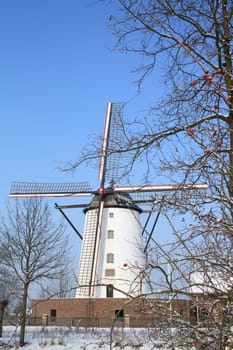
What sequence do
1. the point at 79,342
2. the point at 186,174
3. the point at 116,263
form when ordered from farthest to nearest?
the point at 116,263
the point at 79,342
the point at 186,174

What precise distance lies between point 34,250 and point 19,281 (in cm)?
157

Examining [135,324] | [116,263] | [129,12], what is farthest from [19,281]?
[129,12]

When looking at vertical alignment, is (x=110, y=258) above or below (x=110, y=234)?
below

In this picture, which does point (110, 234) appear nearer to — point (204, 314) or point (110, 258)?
point (110, 258)

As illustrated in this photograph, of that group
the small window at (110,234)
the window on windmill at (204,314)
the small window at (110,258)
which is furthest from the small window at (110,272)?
the window on windmill at (204,314)

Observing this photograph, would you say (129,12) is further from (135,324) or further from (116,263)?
(116,263)

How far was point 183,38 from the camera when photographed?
3.76m

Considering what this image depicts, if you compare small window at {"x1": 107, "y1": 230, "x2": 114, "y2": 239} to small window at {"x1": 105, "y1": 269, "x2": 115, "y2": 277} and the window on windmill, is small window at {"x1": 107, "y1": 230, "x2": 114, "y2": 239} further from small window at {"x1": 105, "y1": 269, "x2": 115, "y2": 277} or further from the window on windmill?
the window on windmill

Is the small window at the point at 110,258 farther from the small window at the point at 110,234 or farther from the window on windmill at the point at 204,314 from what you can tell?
the window on windmill at the point at 204,314

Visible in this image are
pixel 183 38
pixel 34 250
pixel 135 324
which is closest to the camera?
pixel 183 38

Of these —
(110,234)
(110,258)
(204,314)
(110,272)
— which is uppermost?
(110,234)

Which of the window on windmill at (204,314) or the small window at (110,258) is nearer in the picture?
the window on windmill at (204,314)

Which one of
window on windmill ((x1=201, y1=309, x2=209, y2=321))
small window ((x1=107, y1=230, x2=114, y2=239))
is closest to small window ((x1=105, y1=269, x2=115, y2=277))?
small window ((x1=107, y1=230, x2=114, y2=239))

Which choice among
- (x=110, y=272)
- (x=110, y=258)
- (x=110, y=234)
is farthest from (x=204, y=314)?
(x=110, y=234)
